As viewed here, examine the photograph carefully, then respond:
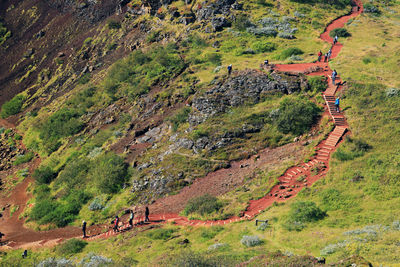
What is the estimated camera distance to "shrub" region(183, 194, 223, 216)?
24.2 m

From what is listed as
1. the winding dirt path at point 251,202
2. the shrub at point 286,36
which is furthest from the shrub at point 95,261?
the shrub at point 286,36

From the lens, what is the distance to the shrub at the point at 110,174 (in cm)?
3084

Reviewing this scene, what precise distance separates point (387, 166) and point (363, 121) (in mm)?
6052

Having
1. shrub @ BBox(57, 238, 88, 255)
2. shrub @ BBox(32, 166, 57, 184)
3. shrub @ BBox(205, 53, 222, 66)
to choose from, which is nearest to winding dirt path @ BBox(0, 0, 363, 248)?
shrub @ BBox(57, 238, 88, 255)

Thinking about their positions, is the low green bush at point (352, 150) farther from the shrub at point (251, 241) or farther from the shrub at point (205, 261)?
the shrub at point (205, 261)

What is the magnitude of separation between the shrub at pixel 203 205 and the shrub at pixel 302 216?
5.90 m

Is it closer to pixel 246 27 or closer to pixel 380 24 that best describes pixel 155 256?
pixel 246 27

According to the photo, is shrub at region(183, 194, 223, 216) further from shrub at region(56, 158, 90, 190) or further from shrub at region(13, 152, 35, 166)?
shrub at region(13, 152, 35, 166)

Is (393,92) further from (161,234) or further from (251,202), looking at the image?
(161,234)

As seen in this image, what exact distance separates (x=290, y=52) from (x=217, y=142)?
17803 mm

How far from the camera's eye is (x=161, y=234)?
74.9ft

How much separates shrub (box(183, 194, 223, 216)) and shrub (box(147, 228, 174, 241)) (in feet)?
8.27

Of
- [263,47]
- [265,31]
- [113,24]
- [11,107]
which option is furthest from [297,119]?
[11,107]

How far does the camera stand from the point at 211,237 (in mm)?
20953
